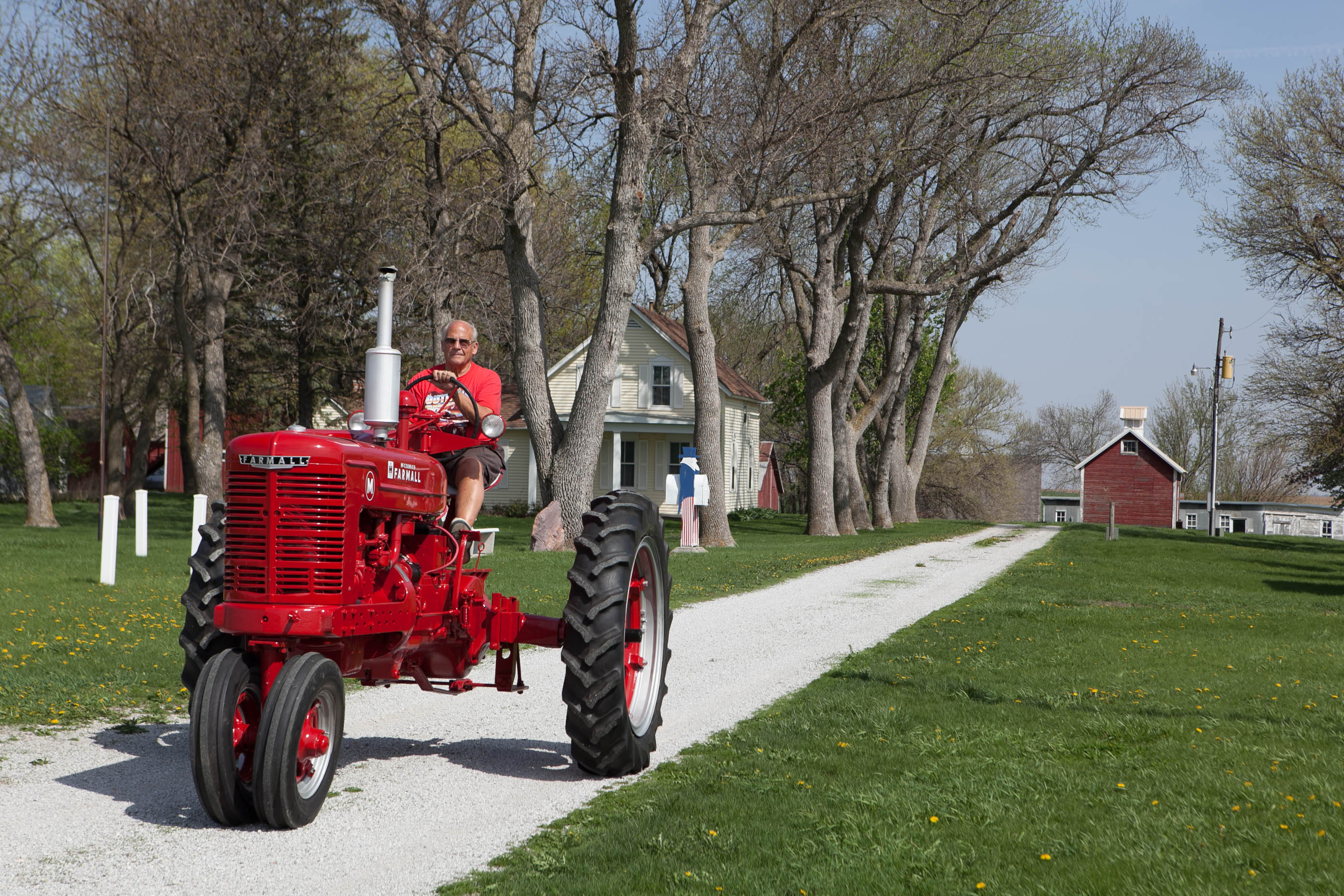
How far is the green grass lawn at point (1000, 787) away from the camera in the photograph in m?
4.35

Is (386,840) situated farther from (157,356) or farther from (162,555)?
(157,356)

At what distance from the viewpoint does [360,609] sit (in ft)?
16.1

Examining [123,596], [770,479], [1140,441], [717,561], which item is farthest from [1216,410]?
[123,596]

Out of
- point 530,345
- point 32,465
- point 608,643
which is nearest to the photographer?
point 608,643

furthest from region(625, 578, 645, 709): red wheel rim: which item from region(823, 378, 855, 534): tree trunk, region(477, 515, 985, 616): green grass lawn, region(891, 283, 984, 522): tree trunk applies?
region(891, 283, 984, 522): tree trunk

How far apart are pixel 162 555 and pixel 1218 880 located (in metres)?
17.0

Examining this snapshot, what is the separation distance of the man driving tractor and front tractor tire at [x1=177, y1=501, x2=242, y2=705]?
1.17 meters

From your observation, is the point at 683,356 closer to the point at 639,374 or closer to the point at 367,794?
the point at 639,374

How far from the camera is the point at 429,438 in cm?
613

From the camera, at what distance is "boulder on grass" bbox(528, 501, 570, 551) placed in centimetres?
2008

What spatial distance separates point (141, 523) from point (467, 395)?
12450 millimetres

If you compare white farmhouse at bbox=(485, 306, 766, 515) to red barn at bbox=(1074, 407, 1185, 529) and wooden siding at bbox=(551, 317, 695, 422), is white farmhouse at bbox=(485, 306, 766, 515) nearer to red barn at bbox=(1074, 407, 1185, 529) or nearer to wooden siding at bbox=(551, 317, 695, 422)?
wooden siding at bbox=(551, 317, 695, 422)

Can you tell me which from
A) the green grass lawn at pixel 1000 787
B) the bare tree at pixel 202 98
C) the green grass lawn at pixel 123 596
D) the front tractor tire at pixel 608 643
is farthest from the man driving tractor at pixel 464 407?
the bare tree at pixel 202 98

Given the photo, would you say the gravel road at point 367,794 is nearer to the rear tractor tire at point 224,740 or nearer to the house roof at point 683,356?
the rear tractor tire at point 224,740
